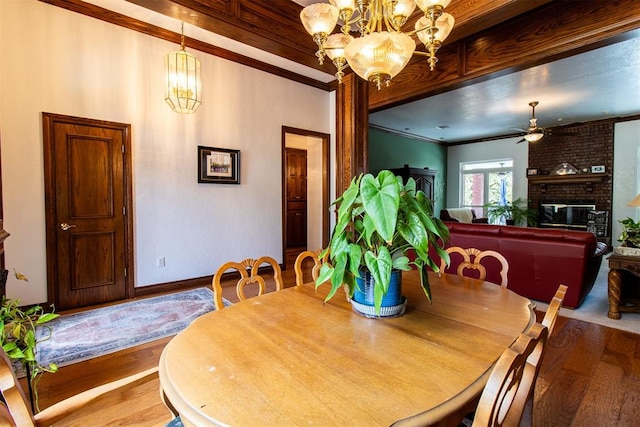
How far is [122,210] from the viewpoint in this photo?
3.52 metres

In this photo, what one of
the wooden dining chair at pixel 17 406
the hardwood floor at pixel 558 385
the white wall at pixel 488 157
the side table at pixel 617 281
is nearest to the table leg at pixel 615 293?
the side table at pixel 617 281

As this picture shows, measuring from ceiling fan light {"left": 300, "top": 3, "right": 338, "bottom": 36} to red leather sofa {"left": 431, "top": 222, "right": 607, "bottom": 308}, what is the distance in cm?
244

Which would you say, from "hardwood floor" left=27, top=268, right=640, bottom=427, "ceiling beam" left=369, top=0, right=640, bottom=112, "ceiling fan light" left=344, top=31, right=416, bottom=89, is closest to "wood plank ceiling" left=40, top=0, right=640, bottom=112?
"ceiling beam" left=369, top=0, right=640, bottom=112

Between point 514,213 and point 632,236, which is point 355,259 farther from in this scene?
point 514,213

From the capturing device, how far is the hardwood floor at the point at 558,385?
171 cm

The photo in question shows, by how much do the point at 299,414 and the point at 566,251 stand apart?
3.51 meters

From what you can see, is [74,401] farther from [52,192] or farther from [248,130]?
[248,130]

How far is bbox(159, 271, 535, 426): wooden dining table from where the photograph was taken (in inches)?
A: 29.0

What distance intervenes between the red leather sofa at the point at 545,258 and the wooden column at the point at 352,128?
1.96 m

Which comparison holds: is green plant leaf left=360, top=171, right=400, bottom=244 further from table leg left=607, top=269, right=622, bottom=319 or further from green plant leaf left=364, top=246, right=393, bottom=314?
table leg left=607, top=269, right=622, bottom=319

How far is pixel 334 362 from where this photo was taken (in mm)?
936

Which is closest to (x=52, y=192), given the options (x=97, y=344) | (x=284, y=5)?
(x=97, y=344)

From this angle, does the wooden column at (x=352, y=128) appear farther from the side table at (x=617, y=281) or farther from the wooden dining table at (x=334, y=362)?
the wooden dining table at (x=334, y=362)

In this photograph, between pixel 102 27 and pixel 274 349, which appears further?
pixel 102 27
